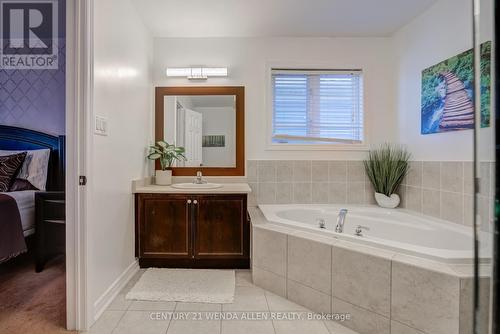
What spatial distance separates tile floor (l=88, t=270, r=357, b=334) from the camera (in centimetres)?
156

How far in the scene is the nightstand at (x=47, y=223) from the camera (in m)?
2.23

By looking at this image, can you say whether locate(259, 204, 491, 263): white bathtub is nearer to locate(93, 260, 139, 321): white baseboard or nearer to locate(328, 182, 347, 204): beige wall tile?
locate(328, 182, 347, 204): beige wall tile

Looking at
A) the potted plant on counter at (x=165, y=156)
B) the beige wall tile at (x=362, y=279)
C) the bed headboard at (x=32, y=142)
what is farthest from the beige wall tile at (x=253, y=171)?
the bed headboard at (x=32, y=142)

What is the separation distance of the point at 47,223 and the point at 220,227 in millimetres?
1474

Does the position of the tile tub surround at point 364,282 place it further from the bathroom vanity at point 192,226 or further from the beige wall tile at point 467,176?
the beige wall tile at point 467,176

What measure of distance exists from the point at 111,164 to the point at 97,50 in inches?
29.5

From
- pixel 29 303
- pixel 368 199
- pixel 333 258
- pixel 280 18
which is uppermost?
pixel 280 18

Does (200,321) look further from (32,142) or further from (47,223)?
(32,142)

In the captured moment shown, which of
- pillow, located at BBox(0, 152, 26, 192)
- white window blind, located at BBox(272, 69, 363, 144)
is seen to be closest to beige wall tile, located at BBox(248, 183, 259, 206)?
white window blind, located at BBox(272, 69, 363, 144)

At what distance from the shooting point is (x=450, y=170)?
206 cm

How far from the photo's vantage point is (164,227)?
2.37 m

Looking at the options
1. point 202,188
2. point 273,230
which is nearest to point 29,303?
point 202,188

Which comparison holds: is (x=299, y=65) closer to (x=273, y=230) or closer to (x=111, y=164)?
(x=273, y=230)

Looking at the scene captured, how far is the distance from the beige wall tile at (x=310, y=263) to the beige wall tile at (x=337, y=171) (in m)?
1.20
